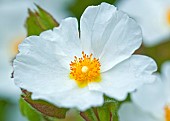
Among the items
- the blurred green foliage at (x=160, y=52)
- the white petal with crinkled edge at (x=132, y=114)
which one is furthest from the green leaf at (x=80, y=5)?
the white petal with crinkled edge at (x=132, y=114)

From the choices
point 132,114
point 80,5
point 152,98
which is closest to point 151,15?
point 80,5

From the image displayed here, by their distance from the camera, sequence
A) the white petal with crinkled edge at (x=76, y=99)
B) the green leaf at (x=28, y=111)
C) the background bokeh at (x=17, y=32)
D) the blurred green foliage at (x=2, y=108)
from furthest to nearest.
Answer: the blurred green foliage at (x=2, y=108) → the background bokeh at (x=17, y=32) → the green leaf at (x=28, y=111) → the white petal with crinkled edge at (x=76, y=99)

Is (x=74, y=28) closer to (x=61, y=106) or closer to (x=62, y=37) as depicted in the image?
(x=62, y=37)

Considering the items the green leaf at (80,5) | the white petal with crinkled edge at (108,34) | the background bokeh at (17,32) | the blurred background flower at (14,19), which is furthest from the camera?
the blurred background flower at (14,19)

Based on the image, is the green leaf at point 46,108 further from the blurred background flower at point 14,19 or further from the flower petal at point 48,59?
the blurred background flower at point 14,19

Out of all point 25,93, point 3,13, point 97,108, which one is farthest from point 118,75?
point 3,13

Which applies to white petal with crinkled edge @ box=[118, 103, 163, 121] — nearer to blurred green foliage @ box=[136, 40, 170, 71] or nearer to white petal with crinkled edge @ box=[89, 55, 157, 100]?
white petal with crinkled edge @ box=[89, 55, 157, 100]

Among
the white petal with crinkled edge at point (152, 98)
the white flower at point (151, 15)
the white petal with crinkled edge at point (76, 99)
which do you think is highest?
the white flower at point (151, 15)
